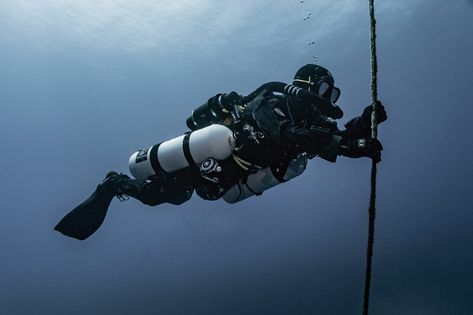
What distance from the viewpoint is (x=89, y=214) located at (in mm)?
5531

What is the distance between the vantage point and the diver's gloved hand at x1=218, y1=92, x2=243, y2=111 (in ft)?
15.5

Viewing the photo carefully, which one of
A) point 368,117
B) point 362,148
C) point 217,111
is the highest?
point 217,111

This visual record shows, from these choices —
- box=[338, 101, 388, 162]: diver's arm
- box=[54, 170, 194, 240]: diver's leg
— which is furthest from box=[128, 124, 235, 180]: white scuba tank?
box=[338, 101, 388, 162]: diver's arm

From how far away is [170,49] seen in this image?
85.0ft

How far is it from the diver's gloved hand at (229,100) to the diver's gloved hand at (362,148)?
1.70m

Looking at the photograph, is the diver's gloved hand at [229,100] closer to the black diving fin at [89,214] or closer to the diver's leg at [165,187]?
the diver's leg at [165,187]

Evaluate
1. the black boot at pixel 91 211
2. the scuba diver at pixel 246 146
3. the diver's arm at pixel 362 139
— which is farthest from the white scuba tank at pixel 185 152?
the diver's arm at pixel 362 139

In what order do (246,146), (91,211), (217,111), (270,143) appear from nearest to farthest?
(270,143) < (246,146) < (217,111) < (91,211)

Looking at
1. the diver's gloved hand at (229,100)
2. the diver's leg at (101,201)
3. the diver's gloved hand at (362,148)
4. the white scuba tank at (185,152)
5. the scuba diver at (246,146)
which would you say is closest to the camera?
the diver's gloved hand at (362,148)

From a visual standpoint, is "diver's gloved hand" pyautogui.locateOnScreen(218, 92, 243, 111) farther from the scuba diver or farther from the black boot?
the black boot

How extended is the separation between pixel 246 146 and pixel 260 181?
2.28ft

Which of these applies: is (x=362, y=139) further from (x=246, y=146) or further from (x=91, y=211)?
(x=91, y=211)

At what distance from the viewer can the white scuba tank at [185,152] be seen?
14.6ft

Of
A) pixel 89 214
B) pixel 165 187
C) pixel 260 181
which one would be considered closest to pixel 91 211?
pixel 89 214
